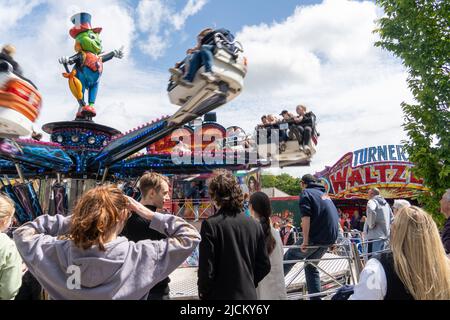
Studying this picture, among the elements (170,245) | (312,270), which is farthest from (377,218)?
(170,245)

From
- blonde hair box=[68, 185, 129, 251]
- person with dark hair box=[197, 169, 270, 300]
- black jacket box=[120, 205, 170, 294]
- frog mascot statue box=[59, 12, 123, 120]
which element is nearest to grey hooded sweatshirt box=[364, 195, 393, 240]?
person with dark hair box=[197, 169, 270, 300]

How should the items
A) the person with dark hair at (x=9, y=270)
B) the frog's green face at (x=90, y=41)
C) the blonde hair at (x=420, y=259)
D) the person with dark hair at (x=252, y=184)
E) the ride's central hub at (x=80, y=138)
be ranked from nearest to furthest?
the blonde hair at (x=420, y=259) → the person with dark hair at (x=9, y=270) → the ride's central hub at (x=80, y=138) → the frog's green face at (x=90, y=41) → the person with dark hair at (x=252, y=184)

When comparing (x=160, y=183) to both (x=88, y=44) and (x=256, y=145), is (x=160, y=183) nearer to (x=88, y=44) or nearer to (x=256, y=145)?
(x=256, y=145)

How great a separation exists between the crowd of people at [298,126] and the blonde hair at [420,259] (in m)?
5.05

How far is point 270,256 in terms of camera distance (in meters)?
2.89

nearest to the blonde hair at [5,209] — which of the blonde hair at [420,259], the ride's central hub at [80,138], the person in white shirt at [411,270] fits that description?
the person in white shirt at [411,270]

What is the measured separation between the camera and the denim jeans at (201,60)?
4734 millimetres

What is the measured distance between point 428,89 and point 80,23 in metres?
7.78

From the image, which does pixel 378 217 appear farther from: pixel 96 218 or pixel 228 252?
pixel 96 218

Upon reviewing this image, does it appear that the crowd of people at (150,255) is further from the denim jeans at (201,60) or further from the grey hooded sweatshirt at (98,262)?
the denim jeans at (201,60)

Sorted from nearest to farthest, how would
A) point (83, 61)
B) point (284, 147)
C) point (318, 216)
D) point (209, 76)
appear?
point (318, 216) → point (209, 76) → point (284, 147) → point (83, 61)

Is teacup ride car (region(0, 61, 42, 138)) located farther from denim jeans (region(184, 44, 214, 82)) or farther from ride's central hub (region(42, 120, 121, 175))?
ride's central hub (region(42, 120, 121, 175))
